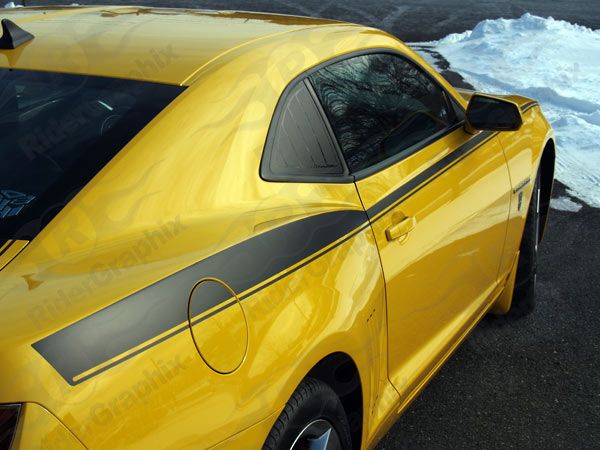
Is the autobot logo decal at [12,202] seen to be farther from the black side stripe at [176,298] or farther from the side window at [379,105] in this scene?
the side window at [379,105]

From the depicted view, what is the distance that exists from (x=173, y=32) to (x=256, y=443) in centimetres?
145

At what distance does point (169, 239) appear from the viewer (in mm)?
2080

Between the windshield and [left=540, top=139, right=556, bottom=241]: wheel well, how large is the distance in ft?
9.10

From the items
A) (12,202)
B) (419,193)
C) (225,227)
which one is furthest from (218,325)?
(419,193)

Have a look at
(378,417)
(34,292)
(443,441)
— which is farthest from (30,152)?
(443,441)

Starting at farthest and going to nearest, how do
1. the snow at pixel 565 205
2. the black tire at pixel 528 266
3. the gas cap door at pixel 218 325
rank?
the snow at pixel 565 205 < the black tire at pixel 528 266 < the gas cap door at pixel 218 325

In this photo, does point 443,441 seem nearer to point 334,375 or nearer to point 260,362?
point 334,375

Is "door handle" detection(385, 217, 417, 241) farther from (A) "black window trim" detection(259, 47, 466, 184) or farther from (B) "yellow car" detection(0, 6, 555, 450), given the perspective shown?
(A) "black window trim" detection(259, 47, 466, 184)

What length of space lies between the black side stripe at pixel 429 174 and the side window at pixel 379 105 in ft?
0.39

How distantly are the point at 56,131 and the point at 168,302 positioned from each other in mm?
809

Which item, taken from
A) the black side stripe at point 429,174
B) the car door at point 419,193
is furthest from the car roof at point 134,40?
the black side stripe at point 429,174

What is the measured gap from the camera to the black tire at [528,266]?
4.34 m

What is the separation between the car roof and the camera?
100.0 inches

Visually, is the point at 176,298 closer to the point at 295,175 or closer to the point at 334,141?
the point at 295,175
